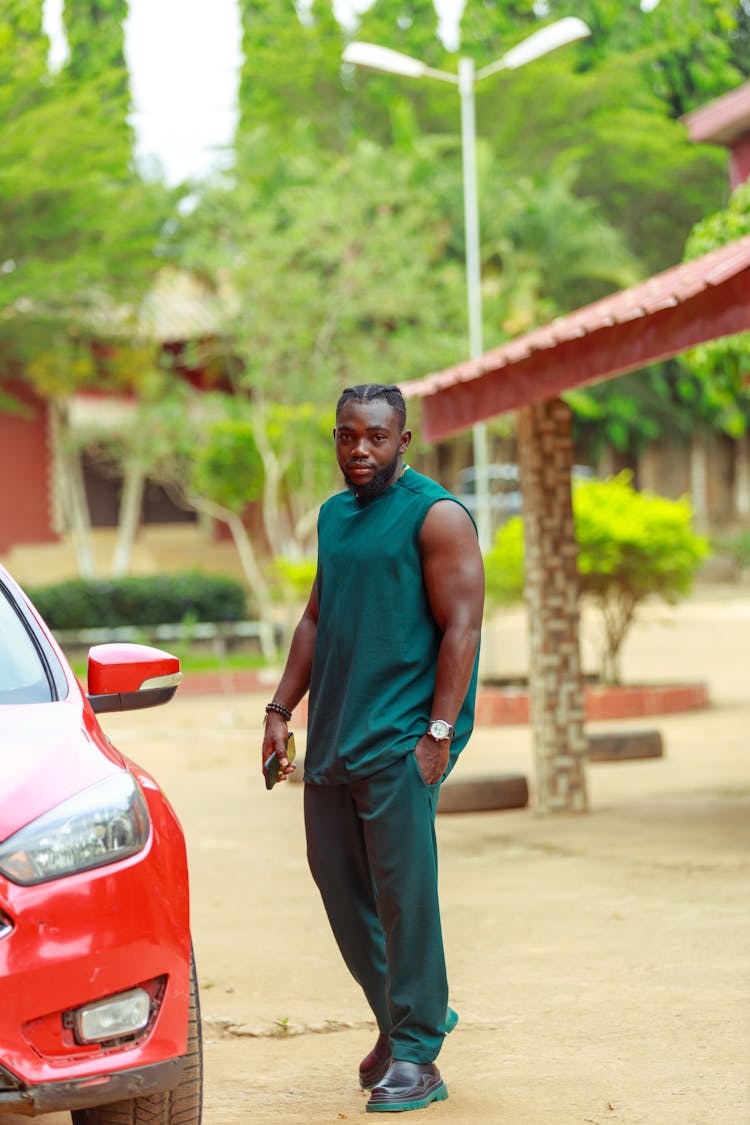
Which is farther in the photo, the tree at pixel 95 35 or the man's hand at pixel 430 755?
the tree at pixel 95 35

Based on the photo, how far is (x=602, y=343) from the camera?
29.2 feet

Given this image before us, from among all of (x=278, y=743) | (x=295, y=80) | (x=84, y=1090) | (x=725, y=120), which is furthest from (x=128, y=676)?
(x=295, y=80)

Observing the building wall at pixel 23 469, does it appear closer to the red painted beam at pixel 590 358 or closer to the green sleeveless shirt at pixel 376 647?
the red painted beam at pixel 590 358

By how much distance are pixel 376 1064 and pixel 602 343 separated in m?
4.94

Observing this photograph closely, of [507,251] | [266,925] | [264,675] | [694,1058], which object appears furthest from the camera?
[507,251]

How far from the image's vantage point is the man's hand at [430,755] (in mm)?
4445

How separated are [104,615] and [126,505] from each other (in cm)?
458

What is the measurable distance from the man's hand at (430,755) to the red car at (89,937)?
67cm

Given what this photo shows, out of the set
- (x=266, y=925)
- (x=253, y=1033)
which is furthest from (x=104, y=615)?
(x=253, y=1033)

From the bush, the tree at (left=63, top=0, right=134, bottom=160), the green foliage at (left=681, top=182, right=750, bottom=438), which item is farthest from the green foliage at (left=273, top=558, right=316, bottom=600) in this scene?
the tree at (left=63, top=0, right=134, bottom=160)

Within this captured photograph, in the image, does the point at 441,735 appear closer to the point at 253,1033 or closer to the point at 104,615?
the point at 253,1033

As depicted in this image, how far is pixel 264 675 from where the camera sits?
22375 mm

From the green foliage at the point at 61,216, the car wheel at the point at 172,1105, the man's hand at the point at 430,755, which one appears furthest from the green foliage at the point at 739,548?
the car wheel at the point at 172,1105

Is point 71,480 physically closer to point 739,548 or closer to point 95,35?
point 95,35
